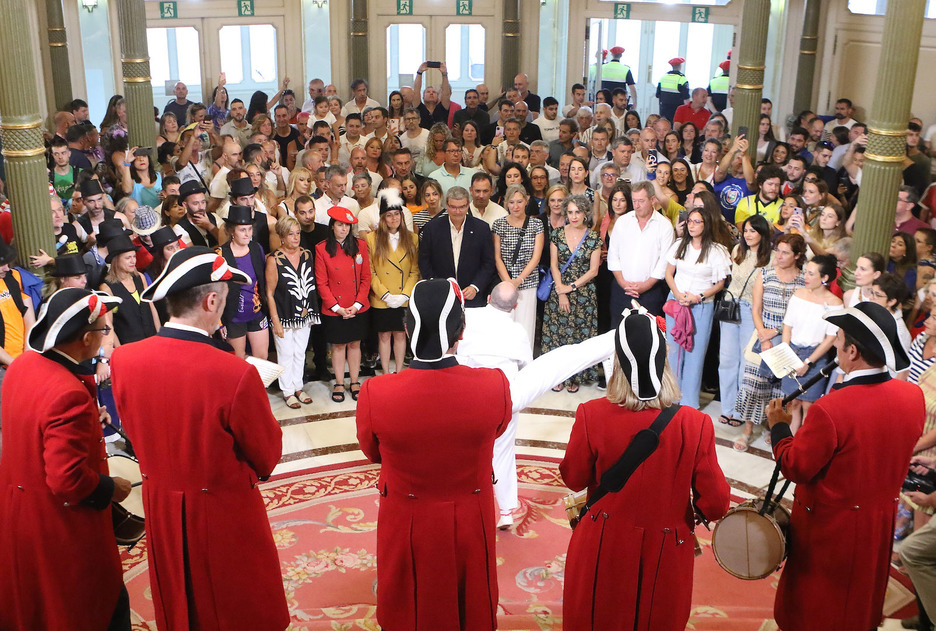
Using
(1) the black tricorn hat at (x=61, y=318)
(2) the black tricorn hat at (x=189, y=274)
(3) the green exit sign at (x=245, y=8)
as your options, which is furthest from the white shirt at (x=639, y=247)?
(3) the green exit sign at (x=245, y=8)

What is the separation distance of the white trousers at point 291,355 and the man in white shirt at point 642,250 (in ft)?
7.62

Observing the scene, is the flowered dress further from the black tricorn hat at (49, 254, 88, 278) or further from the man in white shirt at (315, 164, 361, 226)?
the black tricorn hat at (49, 254, 88, 278)

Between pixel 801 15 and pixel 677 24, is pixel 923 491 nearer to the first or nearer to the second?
pixel 801 15

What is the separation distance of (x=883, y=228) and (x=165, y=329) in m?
4.82

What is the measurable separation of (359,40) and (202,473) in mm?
12337

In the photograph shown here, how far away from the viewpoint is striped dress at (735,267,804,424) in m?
6.07

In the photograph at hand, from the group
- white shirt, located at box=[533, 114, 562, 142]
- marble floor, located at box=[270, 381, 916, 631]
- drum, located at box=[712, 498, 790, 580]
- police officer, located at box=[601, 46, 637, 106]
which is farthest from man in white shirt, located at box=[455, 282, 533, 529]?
police officer, located at box=[601, 46, 637, 106]

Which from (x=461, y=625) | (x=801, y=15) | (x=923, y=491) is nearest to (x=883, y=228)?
(x=923, y=491)

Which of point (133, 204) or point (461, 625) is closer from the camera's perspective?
point (461, 625)

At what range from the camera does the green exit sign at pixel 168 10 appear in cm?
1490

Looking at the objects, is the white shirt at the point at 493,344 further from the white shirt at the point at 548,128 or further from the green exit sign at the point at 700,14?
the green exit sign at the point at 700,14

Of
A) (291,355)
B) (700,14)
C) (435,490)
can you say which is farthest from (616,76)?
(435,490)

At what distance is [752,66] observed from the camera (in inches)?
350

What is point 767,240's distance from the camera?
627 centimetres
